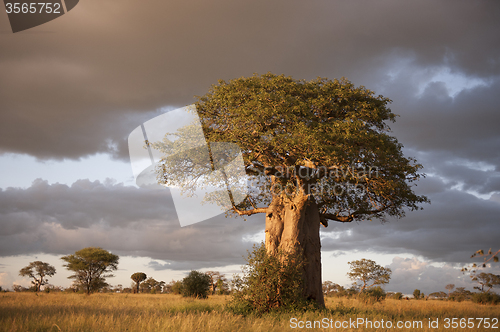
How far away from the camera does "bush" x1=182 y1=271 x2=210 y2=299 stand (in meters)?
30.6

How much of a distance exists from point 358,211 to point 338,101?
5690 mm

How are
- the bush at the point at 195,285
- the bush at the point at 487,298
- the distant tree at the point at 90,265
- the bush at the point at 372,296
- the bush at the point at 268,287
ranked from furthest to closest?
1. the distant tree at the point at 90,265
2. the bush at the point at 487,298
3. the bush at the point at 195,285
4. the bush at the point at 372,296
5. the bush at the point at 268,287

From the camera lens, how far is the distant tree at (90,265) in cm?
3941

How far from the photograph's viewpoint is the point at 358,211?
58.6 feet

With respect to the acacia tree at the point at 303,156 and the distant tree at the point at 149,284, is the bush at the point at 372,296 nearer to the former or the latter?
the acacia tree at the point at 303,156

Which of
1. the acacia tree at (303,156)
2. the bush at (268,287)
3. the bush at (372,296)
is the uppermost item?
the acacia tree at (303,156)

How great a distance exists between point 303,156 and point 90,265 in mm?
34754

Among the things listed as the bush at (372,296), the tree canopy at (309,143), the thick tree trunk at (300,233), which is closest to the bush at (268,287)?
the thick tree trunk at (300,233)

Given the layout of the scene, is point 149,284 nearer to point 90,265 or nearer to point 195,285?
point 90,265

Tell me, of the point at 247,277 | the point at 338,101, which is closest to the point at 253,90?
the point at 338,101

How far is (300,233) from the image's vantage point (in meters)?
15.7

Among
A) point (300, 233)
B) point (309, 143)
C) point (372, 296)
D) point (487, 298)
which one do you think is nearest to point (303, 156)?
point (309, 143)

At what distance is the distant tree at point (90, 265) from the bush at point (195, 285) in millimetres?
14355

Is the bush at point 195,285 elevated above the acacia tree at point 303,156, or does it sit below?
below
